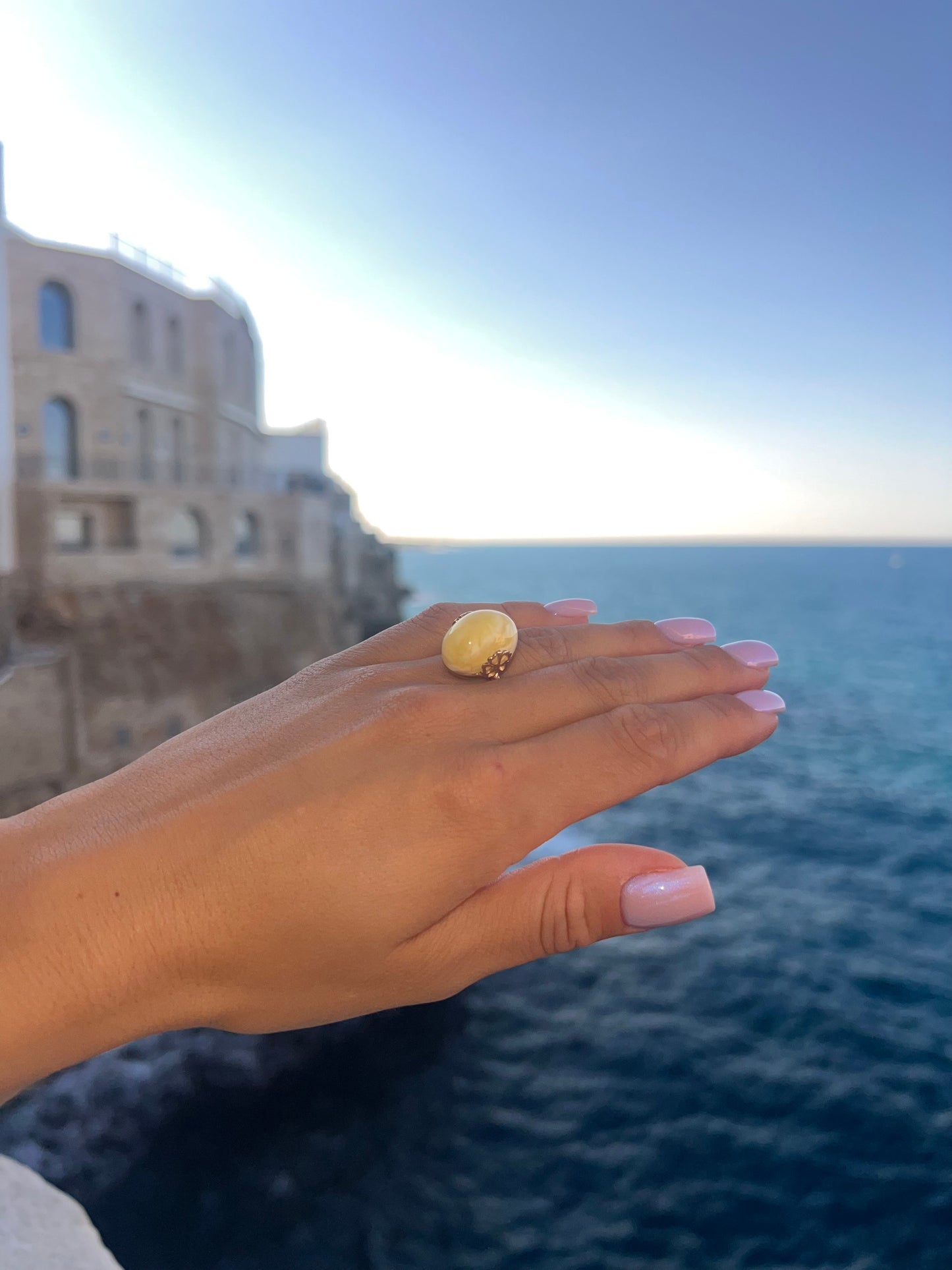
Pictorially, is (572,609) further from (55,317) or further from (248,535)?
(55,317)

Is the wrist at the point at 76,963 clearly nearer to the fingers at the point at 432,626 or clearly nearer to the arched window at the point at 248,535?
the fingers at the point at 432,626

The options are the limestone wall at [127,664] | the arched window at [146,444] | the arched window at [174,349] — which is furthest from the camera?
the arched window at [174,349]

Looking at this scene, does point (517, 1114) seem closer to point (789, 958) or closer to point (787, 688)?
point (789, 958)

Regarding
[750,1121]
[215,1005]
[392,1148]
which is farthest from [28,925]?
[750,1121]

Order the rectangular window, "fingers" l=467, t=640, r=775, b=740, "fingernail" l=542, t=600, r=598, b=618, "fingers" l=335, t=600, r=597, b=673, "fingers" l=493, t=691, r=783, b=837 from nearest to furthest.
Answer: "fingers" l=493, t=691, r=783, b=837 → "fingers" l=467, t=640, r=775, b=740 → "fingers" l=335, t=600, r=597, b=673 → "fingernail" l=542, t=600, r=598, b=618 → the rectangular window

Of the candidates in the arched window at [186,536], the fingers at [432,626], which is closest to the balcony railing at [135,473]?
the arched window at [186,536]

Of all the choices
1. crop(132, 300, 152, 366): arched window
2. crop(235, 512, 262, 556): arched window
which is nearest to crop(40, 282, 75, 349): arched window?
crop(132, 300, 152, 366): arched window

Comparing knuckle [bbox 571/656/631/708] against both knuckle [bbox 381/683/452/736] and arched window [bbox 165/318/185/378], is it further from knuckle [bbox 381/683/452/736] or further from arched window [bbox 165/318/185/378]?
arched window [bbox 165/318/185/378]
